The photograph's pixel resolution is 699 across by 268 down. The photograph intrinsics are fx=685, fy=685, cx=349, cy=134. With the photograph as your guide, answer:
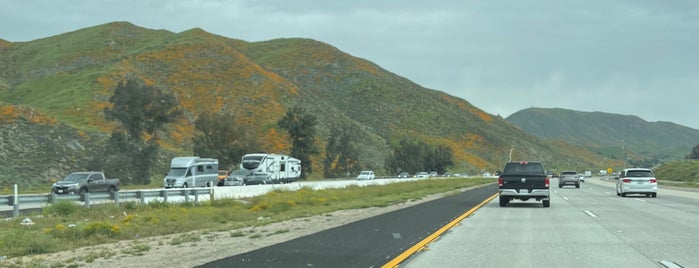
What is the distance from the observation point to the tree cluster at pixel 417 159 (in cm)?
10738

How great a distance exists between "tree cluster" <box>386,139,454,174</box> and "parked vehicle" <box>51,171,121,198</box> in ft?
218

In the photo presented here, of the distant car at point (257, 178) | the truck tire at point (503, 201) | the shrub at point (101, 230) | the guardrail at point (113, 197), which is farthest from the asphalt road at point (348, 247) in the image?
the distant car at point (257, 178)

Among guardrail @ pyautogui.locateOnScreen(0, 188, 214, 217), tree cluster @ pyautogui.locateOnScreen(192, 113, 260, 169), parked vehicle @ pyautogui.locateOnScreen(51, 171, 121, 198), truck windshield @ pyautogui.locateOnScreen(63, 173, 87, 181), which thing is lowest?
guardrail @ pyautogui.locateOnScreen(0, 188, 214, 217)

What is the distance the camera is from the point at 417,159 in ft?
362

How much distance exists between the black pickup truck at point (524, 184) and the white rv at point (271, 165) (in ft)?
108

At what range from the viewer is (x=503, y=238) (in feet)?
53.1

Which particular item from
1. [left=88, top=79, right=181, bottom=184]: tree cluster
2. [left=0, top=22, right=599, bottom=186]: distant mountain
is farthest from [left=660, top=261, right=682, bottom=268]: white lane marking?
[left=0, top=22, right=599, bottom=186]: distant mountain

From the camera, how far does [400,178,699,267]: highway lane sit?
12164mm

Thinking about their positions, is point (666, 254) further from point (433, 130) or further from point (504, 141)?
point (504, 141)

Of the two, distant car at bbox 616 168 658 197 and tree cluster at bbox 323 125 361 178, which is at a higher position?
tree cluster at bbox 323 125 361 178

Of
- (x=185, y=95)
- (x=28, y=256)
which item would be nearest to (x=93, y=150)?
(x=185, y=95)

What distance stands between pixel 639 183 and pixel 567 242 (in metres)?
27.9

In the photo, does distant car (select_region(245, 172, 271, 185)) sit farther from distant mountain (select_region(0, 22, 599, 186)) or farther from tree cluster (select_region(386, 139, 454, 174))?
tree cluster (select_region(386, 139, 454, 174))

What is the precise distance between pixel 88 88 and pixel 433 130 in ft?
231
